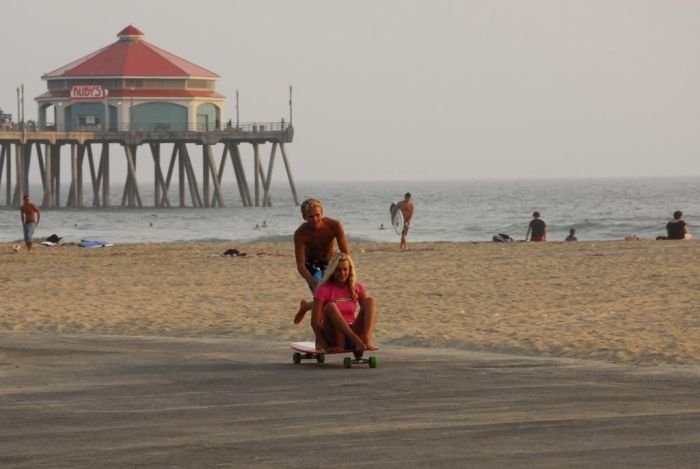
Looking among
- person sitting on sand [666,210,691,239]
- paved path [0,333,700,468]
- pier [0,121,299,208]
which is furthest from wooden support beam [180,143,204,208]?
paved path [0,333,700,468]

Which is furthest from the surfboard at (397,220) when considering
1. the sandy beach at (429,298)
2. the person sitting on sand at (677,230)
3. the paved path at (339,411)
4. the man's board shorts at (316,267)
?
the man's board shorts at (316,267)

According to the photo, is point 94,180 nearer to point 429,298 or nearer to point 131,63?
point 131,63

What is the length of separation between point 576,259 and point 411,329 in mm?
11860

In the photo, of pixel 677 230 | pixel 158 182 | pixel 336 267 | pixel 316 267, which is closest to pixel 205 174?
pixel 158 182

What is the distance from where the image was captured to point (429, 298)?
18266mm

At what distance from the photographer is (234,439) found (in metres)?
8.01

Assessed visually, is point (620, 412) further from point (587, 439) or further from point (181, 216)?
point (181, 216)

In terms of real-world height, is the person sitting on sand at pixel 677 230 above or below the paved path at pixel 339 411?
below

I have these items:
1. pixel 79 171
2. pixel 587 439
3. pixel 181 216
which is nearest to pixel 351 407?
pixel 587 439

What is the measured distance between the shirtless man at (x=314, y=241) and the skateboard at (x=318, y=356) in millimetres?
264

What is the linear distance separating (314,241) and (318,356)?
0.87 metres

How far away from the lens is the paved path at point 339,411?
24.5 ft

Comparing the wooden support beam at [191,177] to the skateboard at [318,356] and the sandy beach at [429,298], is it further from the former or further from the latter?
the skateboard at [318,356]

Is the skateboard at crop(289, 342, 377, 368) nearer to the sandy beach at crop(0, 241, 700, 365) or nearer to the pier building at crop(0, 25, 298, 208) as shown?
the sandy beach at crop(0, 241, 700, 365)
